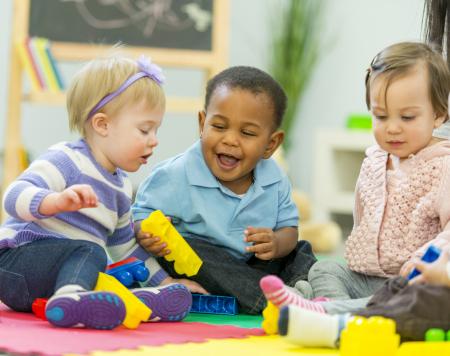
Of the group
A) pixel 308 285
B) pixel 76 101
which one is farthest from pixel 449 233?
pixel 76 101

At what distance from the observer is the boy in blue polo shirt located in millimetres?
1862

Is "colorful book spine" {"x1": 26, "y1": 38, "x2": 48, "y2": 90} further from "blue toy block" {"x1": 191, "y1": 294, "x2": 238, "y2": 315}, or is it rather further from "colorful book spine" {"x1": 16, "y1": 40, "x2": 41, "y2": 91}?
"blue toy block" {"x1": 191, "y1": 294, "x2": 238, "y2": 315}

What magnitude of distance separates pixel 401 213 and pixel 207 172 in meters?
0.43

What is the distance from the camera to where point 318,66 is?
478cm

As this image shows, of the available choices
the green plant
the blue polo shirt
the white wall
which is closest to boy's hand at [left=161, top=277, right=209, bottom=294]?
the blue polo shirt

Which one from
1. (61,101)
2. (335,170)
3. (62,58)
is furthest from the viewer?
(335,170)

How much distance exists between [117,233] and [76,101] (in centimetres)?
27

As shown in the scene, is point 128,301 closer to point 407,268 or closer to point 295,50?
point 407,268

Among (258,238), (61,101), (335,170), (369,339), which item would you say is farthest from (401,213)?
(335,170)

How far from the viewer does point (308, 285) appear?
1.77 meters

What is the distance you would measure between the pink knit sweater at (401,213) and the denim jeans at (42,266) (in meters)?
0.51

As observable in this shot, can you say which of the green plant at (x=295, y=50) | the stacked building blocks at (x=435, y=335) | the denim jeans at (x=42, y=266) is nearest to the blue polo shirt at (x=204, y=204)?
the denim jeans at (x=42, y=266)

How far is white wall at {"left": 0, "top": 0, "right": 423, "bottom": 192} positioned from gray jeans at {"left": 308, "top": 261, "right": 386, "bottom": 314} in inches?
107

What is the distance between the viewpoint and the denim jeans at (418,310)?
1.36 m
